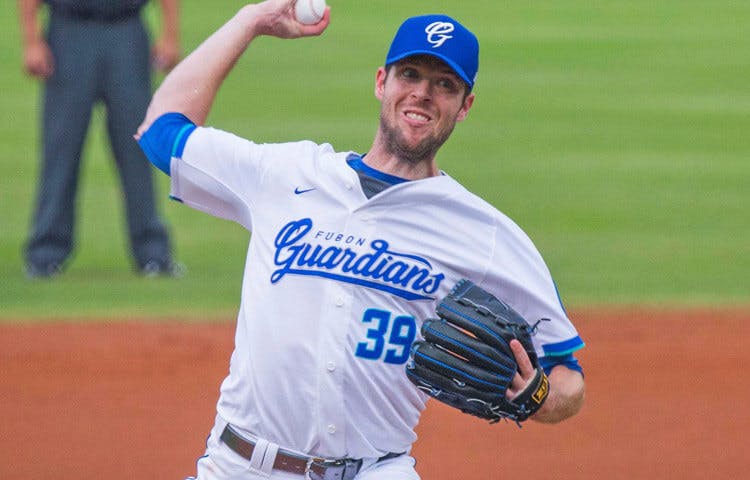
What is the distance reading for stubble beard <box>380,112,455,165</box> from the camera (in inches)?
142

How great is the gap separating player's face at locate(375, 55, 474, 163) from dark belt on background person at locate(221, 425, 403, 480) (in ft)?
2.59

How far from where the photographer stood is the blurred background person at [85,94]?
26.0 feet

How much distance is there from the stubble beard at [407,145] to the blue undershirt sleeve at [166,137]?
1.80 ft

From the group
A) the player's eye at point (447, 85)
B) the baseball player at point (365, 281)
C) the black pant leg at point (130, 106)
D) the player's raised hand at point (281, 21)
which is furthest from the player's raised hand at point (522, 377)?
the black pant leg at point (130, 106)

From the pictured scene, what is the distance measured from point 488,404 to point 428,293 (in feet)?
1.03

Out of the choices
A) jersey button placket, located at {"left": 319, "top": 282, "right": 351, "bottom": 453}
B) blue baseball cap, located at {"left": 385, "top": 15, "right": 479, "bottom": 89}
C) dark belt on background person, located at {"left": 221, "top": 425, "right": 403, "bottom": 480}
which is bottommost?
dark belt on background person, located at {"left": 221, "top": 425, "right": 403, "bottom": 480}

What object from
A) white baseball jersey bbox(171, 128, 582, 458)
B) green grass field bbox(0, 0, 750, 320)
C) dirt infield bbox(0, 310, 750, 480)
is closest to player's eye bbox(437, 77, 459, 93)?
white baseball jersey bbox(171, 128, 582, 458)

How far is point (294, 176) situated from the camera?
3.70 meters

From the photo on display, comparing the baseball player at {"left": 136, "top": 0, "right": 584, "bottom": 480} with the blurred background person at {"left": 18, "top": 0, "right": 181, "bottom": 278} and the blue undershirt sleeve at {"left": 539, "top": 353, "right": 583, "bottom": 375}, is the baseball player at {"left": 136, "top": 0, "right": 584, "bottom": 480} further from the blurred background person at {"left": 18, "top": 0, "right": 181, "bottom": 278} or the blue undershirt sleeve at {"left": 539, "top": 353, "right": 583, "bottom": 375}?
the blurred background person at {"left": 18, "top": 0, "right": 181, "bottom": 278}

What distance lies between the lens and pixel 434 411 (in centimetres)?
663

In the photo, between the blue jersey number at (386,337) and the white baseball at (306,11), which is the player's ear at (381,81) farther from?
the blue jersey number at (386,337)

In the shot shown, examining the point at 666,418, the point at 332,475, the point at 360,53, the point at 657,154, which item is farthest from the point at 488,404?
the point at 360,53

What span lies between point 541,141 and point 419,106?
9.24 meters

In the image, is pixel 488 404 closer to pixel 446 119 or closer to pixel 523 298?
pixel 523 298
